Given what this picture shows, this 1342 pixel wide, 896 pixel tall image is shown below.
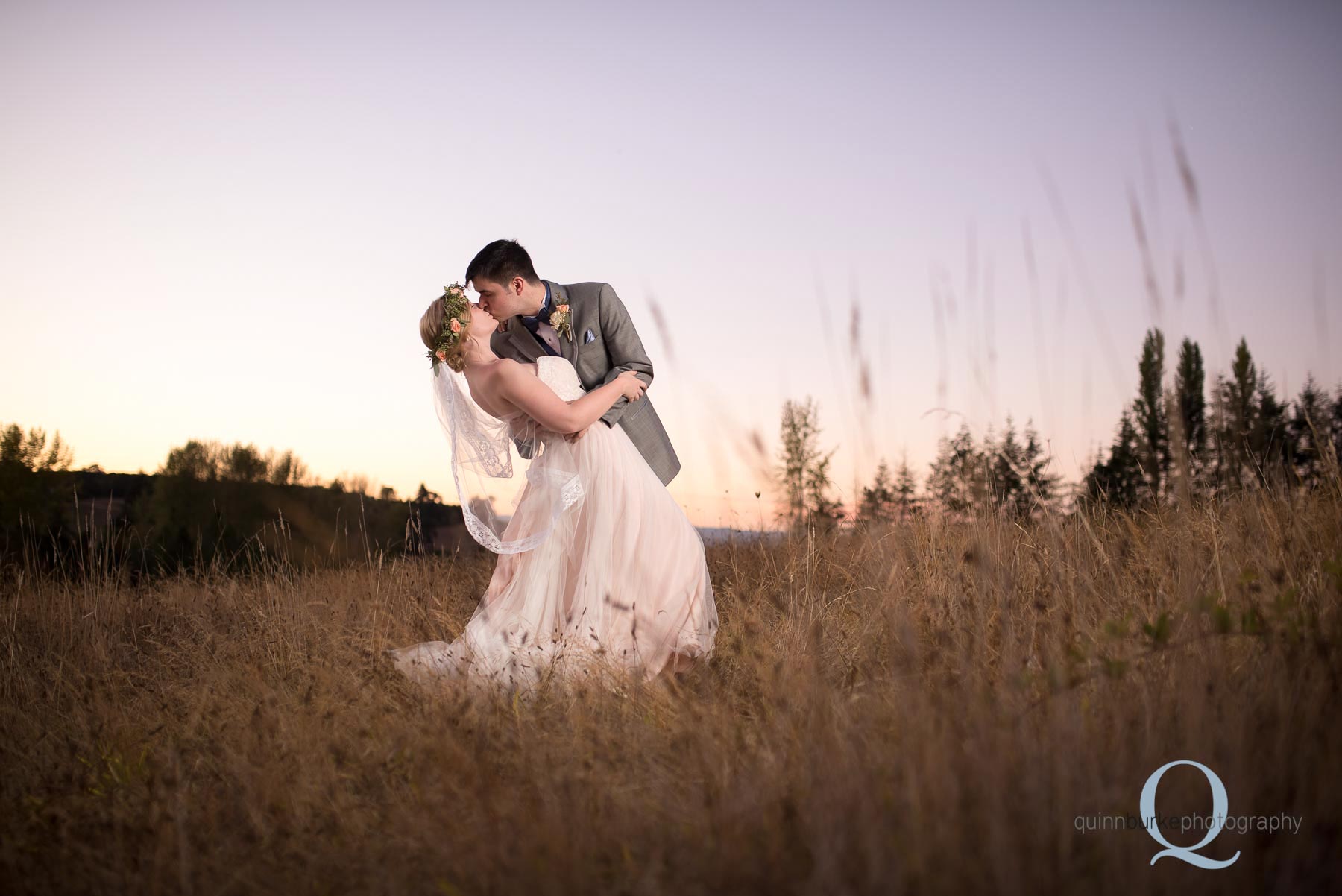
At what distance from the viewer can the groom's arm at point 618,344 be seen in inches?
150

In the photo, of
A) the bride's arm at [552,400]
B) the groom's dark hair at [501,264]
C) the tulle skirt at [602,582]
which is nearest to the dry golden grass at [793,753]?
the tulle skirt at [602,582]

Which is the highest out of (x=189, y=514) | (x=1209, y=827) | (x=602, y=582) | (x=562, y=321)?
(x=562, y=321)

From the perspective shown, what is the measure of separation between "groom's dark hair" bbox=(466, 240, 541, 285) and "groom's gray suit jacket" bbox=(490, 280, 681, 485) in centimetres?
17

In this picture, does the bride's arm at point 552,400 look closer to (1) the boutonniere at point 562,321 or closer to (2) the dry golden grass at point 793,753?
(1) the boutonniere at point 562,321

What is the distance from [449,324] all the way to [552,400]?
0.61 m

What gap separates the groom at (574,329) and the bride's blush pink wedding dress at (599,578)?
0.29 ft

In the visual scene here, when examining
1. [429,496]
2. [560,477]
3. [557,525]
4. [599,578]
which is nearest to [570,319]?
[560,477]

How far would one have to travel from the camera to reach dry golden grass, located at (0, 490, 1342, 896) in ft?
5.40

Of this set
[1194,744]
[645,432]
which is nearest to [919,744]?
[1194,744]

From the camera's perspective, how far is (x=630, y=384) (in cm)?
375

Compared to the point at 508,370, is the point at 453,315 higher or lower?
higher

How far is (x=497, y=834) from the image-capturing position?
188 cm

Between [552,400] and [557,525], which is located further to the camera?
[557,525]

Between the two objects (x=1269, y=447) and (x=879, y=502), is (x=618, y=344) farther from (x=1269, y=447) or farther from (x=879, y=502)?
(x=1269, y=447)
